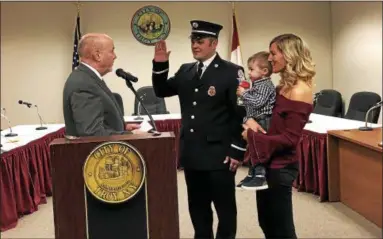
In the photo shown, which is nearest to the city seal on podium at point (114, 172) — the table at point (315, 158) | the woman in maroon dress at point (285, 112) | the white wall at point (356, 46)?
the woman in maroon dress at point (285, 112)

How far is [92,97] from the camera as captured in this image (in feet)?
4.33

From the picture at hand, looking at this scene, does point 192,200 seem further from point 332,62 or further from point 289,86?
point 332,62

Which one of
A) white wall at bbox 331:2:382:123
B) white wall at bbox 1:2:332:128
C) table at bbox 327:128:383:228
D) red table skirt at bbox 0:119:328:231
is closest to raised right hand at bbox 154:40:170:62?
table at bbox 327:128:383:228

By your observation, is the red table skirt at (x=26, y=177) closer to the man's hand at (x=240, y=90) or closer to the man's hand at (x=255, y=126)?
the man's hand at (x=240, y=90)

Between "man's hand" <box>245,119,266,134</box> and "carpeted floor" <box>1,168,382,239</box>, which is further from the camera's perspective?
"carpeted floor" <box>1,168,382,239</box>

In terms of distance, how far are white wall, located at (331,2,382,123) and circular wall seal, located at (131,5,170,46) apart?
2.01 m

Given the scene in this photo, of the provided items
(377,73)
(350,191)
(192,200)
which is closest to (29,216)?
(192,200)

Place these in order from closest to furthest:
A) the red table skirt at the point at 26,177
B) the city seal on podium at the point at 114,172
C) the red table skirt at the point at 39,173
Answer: the city seal on podium at the point at 114,172 < the red table skirt at the point at 26,177 < the red table skirt at the point at 39,173

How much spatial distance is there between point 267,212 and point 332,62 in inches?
172

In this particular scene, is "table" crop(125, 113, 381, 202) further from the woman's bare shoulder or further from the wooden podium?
the wooden podium

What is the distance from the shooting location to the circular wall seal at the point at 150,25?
15.9ft

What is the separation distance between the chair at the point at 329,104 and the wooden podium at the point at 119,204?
3.24 meters

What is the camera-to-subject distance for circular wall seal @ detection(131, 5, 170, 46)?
486 centimetres

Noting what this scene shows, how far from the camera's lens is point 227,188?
5.51 feet
